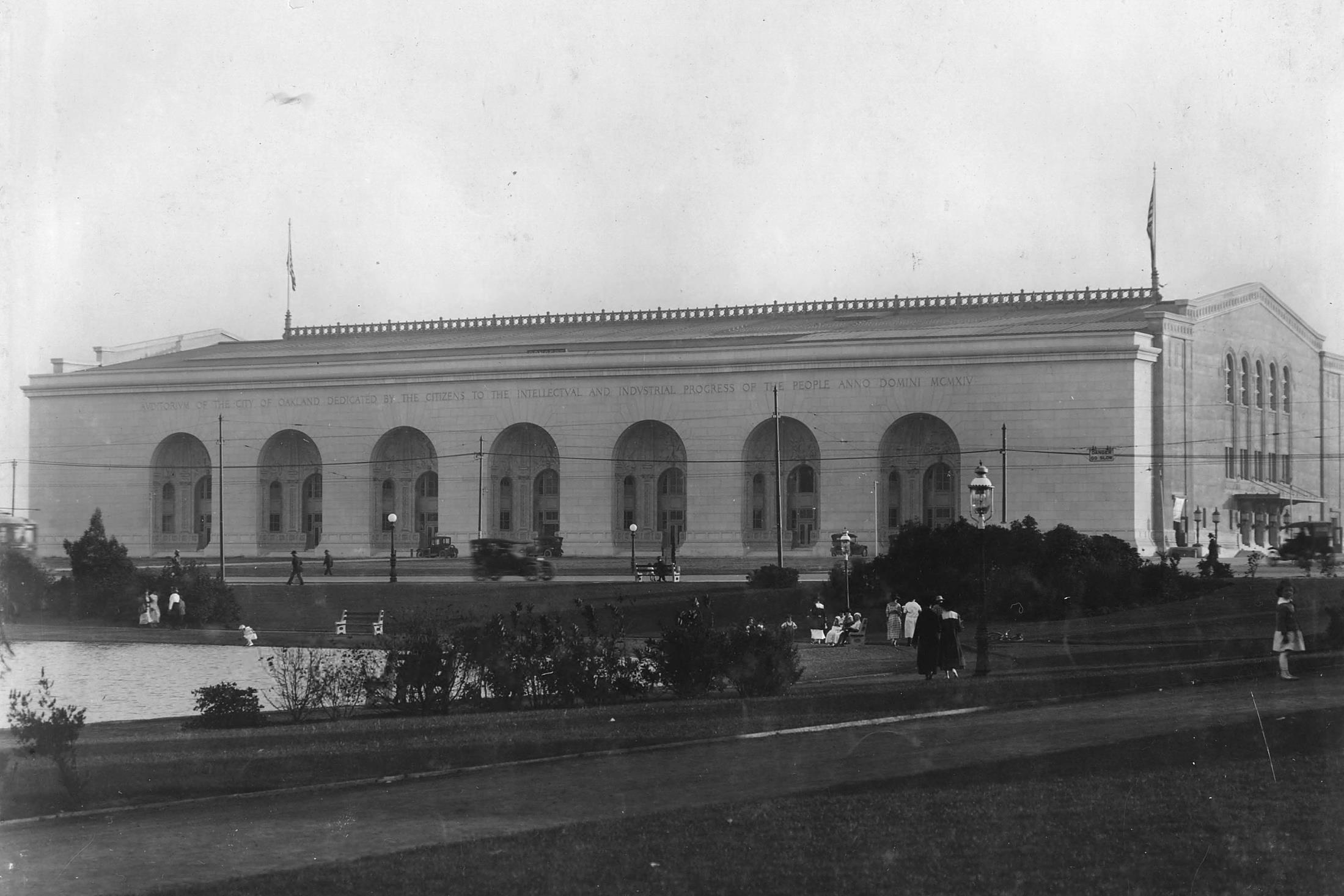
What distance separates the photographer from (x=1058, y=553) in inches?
1247

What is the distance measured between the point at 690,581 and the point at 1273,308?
3168 centimetres

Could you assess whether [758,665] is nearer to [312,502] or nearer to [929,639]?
[929,639]

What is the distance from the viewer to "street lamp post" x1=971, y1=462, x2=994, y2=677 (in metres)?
19.0

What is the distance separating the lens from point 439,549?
5509cm

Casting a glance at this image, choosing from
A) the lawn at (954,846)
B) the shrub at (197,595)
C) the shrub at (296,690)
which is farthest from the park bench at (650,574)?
the lawn at (954,846)

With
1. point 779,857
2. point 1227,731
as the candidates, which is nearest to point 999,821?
point 779,857

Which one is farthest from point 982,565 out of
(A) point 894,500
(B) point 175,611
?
(A) point 894,500

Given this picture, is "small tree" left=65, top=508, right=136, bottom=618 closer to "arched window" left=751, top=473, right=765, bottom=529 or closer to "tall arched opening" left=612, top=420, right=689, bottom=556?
"tall arched opening" left=612, top=420, right=689, bottom=556

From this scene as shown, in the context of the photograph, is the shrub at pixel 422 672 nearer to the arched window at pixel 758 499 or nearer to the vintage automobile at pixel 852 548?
the vintage automobile at pixel 852 548

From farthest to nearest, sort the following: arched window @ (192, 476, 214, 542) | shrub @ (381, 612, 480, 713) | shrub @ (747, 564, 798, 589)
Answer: arched window @ (192, 476, 214, 542) < shrub @ (747, 564, 798, 589) < shrub @ (381, 612, 480, 713)

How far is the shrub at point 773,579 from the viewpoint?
36.2 m

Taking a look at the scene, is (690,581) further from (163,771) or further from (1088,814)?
(1088,814)

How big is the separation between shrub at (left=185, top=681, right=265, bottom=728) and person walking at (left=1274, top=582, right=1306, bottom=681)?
11063 millimetres

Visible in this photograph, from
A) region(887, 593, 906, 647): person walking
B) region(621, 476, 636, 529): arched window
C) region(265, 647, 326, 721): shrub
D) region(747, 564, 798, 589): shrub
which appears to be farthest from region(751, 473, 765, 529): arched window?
region(265, 647, 326, 721): shrub
